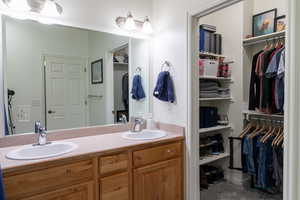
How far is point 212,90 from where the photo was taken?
275 centimetres

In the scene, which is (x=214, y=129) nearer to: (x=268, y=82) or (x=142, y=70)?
(x=268, y=82)

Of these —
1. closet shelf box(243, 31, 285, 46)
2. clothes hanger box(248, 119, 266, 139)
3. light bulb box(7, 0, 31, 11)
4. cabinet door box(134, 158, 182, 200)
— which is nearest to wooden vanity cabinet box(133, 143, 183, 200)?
cabinet door box(134, 158, 182, 200)

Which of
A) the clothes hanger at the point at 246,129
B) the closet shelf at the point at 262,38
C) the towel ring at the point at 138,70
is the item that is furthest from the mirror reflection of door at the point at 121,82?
the closet shelf at the point at 262,38

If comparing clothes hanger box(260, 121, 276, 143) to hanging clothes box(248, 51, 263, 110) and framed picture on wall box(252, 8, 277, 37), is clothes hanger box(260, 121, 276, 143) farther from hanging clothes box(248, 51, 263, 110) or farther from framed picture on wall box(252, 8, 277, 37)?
framed picture on wall box(252, 8, 277, 37)

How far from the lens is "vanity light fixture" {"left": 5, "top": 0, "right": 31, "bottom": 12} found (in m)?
1.64

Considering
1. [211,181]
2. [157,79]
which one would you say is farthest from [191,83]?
[211,181]

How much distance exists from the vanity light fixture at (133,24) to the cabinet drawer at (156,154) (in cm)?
130

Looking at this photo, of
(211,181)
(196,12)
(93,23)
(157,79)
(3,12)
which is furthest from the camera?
(211,181)

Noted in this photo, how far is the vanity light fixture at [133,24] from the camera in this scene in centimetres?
220

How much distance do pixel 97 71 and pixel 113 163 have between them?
1.04 metres

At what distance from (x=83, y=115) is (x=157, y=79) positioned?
0.88 meters

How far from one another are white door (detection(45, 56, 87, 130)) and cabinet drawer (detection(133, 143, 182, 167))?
27.5 inches

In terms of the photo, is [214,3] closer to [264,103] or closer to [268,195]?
[264,103]

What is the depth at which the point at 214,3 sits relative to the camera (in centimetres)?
172
